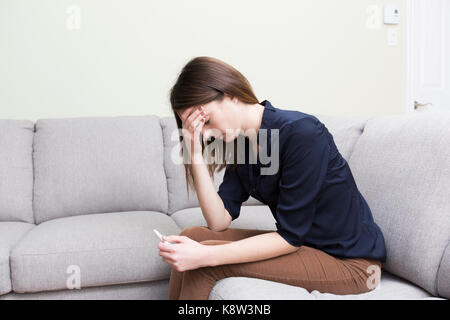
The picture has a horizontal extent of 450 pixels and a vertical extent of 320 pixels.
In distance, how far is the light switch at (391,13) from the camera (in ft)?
8.18

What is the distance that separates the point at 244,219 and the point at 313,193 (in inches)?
25.8

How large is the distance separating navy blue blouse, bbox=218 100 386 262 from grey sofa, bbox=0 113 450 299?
4.1 inches

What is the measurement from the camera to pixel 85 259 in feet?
4.18

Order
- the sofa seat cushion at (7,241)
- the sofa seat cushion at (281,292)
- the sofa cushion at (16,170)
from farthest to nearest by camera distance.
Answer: the sofa cushion at (16,170)
the sofa seat cushion at (7,241)
the sofa seat cushion at (281,292)

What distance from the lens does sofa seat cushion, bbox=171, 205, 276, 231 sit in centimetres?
148

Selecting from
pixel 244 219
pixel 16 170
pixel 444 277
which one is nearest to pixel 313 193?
pixel 444 277

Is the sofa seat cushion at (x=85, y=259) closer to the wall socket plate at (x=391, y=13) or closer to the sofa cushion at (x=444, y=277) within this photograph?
the sofa cushion at (x=444, y=277)

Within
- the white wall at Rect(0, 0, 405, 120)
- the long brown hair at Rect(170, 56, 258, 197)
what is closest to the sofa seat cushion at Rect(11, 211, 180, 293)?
the long brown hair at Rect(170, 56, 258, 197)

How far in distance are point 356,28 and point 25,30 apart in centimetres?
187

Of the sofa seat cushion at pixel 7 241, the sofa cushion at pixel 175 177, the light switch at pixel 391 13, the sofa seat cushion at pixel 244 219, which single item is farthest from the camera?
the light switch at pixel 391 13

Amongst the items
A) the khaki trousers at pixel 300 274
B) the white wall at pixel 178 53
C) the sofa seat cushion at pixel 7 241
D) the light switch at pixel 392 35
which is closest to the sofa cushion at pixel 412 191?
the khaki trousers at pixel 300 274

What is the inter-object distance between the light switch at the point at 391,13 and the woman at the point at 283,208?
5.92 feet

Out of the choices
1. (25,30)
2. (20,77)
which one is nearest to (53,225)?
(20,77)

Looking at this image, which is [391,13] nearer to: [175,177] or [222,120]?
[175,177]
